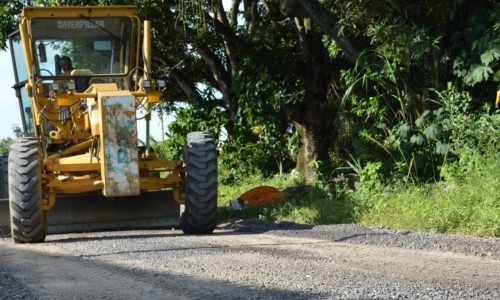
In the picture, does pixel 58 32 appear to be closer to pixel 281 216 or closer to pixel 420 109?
pixel 281 216

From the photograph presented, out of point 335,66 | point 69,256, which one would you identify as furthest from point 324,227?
point 335,66

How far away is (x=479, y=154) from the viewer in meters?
13.9

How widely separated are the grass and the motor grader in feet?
7.40

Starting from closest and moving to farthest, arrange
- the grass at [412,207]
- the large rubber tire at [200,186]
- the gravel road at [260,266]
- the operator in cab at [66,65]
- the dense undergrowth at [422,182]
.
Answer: the gravel road at [260,266]
the grass at [412,207]
the dense undergrowth at [422,182]
the large rubber tire at [200,186]
the operator in cab at [66,65]

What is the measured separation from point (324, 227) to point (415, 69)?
4.41 metres

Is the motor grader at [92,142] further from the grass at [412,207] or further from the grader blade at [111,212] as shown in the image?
the grass at [412,207]

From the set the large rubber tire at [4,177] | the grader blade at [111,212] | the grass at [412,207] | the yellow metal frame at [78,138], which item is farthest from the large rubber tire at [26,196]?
the grass at [412,207]

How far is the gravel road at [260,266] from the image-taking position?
727 cm

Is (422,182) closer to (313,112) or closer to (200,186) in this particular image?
(200,186)

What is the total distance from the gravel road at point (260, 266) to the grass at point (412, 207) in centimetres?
80

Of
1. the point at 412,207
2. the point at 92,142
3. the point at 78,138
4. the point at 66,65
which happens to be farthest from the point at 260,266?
the point at 66,65

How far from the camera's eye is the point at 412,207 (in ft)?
43.5

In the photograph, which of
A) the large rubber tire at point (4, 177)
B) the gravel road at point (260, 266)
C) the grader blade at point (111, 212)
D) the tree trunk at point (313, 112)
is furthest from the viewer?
the tree trunk at point (313, 112)

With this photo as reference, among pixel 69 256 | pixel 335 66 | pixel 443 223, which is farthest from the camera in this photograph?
pixel 335 66
